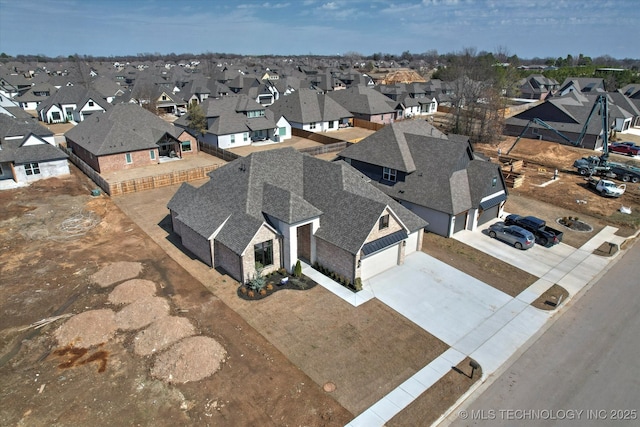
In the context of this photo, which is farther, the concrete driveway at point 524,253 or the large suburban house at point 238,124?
the large suburban house at point 238,124

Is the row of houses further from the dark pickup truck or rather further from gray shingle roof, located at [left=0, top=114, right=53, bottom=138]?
gray shingle roof, located at [left=0, top=114, right=53, bottom=138]

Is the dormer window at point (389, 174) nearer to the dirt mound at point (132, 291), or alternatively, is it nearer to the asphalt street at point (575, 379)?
the asphalt street at point (575, 379)

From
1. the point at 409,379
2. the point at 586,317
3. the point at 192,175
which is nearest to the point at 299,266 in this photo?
the point at 409,379

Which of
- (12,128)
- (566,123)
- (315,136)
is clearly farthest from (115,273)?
(566,123)

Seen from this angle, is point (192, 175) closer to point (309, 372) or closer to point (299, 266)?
point (299, 266)

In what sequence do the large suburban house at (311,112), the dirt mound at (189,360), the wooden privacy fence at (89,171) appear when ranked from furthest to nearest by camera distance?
the large suburban house at (311,112)
the wooden privacy fence at (89,171)
the dirt mound at (189,360)

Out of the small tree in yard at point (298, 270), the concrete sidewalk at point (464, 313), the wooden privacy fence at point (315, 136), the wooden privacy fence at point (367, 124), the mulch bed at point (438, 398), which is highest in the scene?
the wooden privacy fence at point (367, 124)

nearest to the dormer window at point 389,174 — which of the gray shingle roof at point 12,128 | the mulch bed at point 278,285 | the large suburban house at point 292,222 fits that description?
the large suburban house at point 292,222
